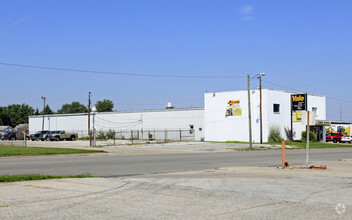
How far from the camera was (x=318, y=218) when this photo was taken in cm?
756

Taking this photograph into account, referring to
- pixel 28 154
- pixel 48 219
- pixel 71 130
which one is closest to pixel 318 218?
pixel 48 219

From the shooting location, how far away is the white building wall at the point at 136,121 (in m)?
71.1

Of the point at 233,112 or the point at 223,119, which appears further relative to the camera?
the point at 223,119

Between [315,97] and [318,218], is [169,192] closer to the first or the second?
[318,218]

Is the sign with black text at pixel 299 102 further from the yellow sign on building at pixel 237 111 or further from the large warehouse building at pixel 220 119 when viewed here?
the yellow sign on building at pixel 237 111

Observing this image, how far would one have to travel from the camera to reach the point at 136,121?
256 feet

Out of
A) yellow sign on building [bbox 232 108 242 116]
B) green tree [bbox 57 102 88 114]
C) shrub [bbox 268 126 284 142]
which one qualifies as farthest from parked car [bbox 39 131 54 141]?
green tree [bbox 57 102 88 114]

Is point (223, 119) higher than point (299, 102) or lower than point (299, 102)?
lower

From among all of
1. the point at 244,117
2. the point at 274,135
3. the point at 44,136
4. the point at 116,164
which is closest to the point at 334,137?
the point at 274,135

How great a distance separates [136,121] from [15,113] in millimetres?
91868

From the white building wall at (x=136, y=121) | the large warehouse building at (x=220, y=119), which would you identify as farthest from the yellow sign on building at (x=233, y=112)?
the white building wall at (x=136, y=121)

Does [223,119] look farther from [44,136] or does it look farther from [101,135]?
[44,136]

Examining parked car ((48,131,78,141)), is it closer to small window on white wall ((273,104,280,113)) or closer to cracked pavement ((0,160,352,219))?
small window on white wall ((273,104,280,113))

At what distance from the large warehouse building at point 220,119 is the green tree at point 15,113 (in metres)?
80.1
